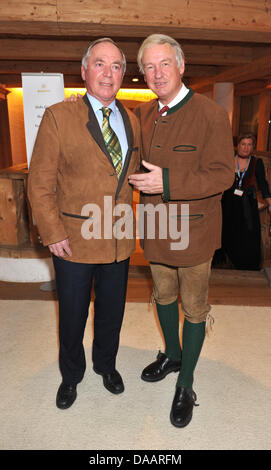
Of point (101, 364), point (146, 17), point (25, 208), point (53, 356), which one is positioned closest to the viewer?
point (101, 364)

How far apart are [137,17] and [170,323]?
290 centimetres

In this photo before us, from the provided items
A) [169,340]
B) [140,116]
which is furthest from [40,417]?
[140,116]

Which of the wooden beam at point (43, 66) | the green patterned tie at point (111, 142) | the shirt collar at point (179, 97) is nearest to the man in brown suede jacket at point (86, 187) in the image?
the green patterned tie at point (111, 142)

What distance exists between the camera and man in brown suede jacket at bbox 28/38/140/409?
1497 mm

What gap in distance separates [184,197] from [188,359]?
0.84m

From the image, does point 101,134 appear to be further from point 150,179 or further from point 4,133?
point 4,133

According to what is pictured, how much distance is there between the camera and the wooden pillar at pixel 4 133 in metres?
8.96

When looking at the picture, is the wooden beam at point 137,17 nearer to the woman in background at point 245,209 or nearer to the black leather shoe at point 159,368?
the woman in background at point 245,209

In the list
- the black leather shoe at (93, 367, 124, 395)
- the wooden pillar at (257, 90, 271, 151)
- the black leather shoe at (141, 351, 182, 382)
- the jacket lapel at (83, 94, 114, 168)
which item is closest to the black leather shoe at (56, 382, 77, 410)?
the black leather shoe at (93, 367, 124, 395)

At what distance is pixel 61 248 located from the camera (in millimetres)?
1595

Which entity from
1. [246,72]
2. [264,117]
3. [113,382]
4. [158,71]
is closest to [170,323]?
[113,382]

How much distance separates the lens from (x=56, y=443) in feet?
5.28

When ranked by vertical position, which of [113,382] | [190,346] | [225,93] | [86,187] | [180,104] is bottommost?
[113,382]

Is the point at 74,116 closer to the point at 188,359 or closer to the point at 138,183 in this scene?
the point at 138,183
